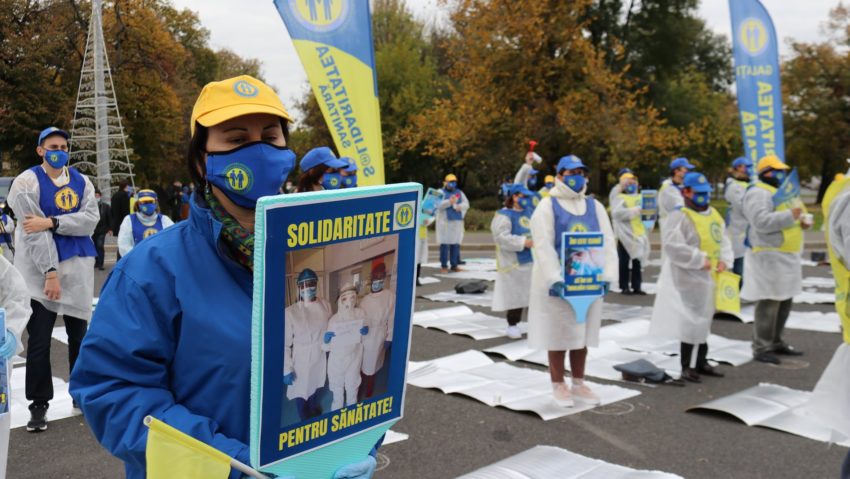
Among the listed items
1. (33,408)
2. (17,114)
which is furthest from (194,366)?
(17,114)

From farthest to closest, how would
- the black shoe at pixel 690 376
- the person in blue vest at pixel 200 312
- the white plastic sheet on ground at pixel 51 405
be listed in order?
the black shoe at pixel 690 376
the white plastic sheet on ground at pixel 51 405
the person in blue vest at pixel 200 312

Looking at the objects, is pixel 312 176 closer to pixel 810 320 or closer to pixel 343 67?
pixel 343 67

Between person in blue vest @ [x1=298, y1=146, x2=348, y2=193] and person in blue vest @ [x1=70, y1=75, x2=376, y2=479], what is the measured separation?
16.5ft

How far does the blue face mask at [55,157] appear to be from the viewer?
5.36m

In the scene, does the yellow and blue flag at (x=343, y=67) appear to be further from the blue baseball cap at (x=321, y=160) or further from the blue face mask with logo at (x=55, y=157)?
the blue face mask with logo at (x=55, y=157)

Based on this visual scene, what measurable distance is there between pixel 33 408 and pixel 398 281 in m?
4.68

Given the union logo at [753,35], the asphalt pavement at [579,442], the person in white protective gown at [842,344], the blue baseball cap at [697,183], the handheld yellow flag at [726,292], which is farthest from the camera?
the union logo at [753,35]

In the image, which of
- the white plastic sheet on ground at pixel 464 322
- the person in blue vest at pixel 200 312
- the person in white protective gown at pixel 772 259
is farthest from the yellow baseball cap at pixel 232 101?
the white plastic sheet on ground at pixel 464 322

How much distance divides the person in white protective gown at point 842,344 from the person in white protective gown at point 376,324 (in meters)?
2.77

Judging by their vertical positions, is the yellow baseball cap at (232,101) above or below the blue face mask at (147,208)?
above

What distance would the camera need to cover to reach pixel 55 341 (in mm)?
8758

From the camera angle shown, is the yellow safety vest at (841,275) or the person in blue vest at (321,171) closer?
the yellow safety vest at (841,275)

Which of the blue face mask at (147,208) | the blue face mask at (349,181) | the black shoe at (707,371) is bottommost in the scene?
the black shoe at (707,371)

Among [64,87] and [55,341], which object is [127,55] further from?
[55,341]
